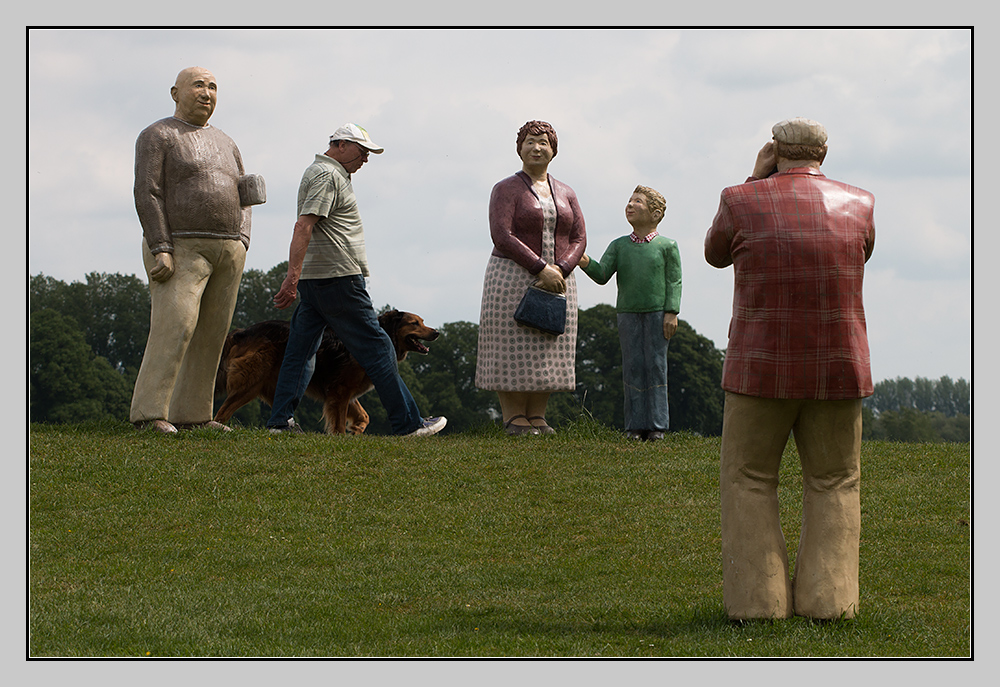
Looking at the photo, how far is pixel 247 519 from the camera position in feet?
27.7

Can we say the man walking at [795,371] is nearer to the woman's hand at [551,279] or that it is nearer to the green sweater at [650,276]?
the green sweater at [650,276]

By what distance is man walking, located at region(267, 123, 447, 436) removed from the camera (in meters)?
10.6

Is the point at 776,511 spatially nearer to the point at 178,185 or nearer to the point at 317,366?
the point at 317,366

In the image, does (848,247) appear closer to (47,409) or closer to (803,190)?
(803,190)

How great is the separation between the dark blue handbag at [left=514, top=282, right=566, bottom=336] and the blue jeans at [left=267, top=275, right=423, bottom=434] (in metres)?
1.27

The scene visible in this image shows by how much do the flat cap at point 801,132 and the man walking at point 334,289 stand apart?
521 centimetres

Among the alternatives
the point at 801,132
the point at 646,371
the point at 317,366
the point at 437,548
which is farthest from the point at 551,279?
the point at 801,132

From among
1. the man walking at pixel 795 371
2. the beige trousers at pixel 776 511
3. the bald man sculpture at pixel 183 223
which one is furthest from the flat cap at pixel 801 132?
the bald man sculpture at pixel 183 223

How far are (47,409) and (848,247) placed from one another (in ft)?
65.0

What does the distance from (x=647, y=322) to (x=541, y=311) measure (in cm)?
99

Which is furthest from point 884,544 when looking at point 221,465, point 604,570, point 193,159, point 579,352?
point 579,352

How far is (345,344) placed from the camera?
35.9 ft

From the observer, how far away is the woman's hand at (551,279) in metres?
11.1

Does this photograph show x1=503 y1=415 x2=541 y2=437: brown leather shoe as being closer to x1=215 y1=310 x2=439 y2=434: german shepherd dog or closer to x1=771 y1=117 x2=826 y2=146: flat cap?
x1=215 y1=310 x2=439 y2=434: german shepherd dog
